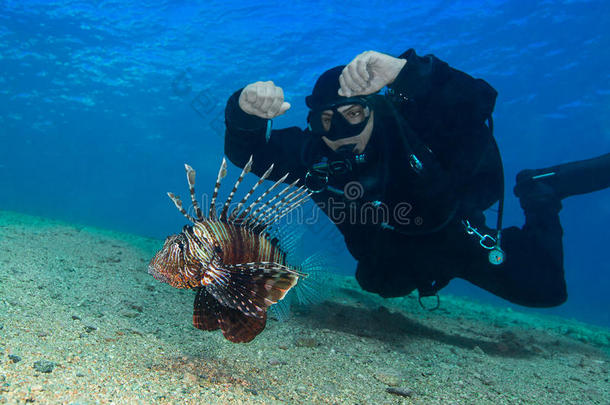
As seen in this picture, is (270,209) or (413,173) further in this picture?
(413,173)

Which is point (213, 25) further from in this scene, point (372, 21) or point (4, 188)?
point (4, 188)

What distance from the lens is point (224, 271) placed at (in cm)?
225

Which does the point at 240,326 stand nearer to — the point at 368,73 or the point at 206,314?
the point at 206,314

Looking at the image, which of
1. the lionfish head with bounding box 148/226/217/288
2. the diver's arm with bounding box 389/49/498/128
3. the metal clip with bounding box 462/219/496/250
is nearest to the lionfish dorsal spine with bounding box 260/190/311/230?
the lionfish head with bounding box 148/226/217/288

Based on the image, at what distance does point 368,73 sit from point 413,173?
1381mm

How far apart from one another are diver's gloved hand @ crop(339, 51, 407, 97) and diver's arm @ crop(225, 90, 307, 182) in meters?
1.04

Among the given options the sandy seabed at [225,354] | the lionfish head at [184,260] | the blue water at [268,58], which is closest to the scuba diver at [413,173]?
the sandy seabed at [225,354]

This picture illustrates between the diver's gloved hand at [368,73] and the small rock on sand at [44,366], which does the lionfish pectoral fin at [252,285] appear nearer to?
the small rock on sand at [44,366]

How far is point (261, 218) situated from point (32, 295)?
97.6 inches

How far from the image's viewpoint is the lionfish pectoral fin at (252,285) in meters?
2.13

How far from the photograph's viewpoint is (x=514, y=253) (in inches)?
194

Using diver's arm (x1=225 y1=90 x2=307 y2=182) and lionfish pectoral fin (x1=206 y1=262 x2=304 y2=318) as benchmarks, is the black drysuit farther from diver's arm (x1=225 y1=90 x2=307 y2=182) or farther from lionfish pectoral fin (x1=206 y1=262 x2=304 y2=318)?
lionfish pectoral fin (x1=206 y1=262 x2=304 y2=318)

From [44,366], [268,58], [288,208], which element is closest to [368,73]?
[288,208]

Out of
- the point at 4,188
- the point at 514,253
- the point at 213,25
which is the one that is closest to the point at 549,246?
the point at 514,253
